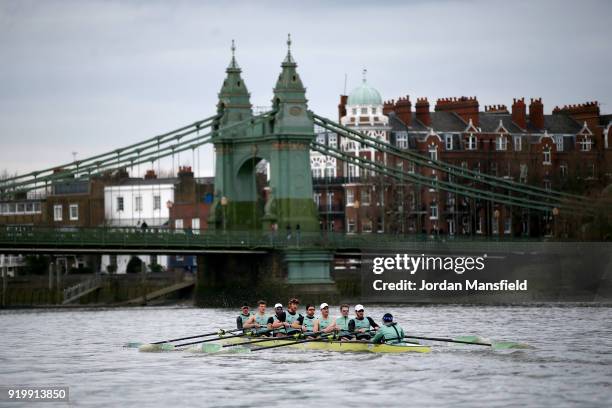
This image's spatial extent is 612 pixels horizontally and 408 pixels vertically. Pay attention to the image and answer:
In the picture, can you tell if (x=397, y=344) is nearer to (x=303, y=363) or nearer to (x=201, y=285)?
(x=303, y=363)

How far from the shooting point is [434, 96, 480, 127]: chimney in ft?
449

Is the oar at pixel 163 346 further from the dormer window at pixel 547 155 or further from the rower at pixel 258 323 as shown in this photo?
the dormer window at pixel 547 155

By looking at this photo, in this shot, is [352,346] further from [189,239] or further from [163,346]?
[189,239]

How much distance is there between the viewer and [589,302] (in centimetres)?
9406

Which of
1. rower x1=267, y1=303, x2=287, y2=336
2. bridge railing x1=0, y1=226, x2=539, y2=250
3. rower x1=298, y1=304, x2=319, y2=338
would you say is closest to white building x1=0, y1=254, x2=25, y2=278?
bridge railing x1=0, y1=226, x2=539, y2=250

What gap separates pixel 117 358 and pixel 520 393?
18642mm

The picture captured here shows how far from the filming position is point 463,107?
456 ft

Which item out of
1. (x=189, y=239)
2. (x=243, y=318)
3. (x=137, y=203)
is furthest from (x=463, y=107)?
(x=243, y=318)

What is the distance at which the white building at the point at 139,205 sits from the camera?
13125 cm

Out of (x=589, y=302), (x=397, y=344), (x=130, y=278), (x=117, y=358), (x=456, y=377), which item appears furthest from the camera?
(x=130, y=278)

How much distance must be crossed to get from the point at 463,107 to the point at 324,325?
7978cm

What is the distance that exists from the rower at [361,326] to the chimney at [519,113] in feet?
265

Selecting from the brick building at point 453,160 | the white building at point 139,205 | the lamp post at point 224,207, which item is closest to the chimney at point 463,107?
the brick building at point 453,160

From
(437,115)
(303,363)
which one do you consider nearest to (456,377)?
(303,363)
